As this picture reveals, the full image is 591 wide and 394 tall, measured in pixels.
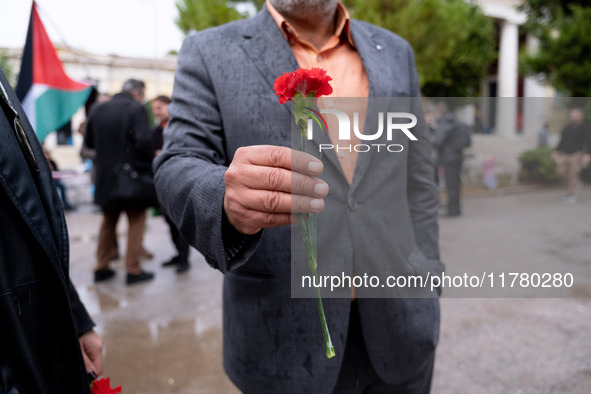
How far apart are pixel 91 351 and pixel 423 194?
3.41 ft

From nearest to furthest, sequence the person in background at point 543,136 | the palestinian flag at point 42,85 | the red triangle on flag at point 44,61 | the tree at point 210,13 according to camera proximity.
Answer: the person in background at point 543,136, the palestinian flag at point 42,85, the red triangle on flag at point 44,61, the tree at point 210,13

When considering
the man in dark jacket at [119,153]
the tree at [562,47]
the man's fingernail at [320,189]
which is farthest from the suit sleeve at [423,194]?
the tree at [562,47]

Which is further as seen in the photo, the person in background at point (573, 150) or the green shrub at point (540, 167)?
the green shrub at point (540, 167)

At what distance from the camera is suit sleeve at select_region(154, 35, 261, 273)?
83 centimetres

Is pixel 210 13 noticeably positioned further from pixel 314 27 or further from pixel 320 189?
pixel 320 189

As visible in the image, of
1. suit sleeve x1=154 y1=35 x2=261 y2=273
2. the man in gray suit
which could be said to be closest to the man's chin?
the man in gray suit

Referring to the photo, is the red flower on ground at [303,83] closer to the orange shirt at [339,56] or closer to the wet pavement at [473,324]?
the orange shirt at [339,56]

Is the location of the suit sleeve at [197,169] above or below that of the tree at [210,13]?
below

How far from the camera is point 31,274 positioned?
94 centimetres

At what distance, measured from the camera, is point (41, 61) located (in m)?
3.62

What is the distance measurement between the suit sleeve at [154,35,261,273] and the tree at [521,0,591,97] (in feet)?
36.0

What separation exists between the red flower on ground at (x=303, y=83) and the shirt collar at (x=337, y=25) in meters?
0.62

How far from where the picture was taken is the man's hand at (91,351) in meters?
1.21

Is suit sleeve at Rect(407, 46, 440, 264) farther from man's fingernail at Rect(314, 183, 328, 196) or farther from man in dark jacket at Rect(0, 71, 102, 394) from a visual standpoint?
man in dark jacket at Rect(0, 71, 102, 394)
